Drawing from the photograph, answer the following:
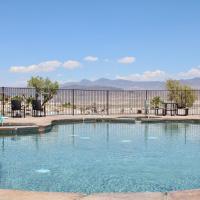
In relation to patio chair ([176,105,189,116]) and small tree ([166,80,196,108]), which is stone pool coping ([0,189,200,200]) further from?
small tree ([166,80,196,108])

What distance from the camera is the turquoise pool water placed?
6426 mm

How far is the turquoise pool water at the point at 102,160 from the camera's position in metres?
6.43

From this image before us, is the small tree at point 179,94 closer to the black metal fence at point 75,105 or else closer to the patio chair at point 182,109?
the black metal fence at point 75,105

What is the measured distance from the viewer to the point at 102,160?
8.50 meters

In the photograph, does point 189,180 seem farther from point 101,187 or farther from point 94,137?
point 94,137

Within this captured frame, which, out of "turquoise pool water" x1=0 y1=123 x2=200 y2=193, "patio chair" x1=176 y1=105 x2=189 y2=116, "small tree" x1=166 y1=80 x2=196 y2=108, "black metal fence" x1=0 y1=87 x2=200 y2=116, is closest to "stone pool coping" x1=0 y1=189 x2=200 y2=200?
"turquoise pool water" x1=0 y1=123 x2=200 y2=193

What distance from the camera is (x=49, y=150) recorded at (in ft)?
31.9

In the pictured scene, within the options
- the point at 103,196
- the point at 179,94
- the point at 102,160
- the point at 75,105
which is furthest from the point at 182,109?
the point at 103,196

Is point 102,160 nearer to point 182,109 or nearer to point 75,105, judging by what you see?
point 182,109

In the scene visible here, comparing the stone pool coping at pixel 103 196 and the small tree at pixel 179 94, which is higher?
the small tree at pixel 179 94

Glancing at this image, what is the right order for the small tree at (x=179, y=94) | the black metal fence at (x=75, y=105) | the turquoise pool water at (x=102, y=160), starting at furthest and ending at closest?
1. the small tree at (x=179, y=94)
2. the black metal fence at (x=75, y=105)
3. the turquoise pool water at (x=102, y=160)

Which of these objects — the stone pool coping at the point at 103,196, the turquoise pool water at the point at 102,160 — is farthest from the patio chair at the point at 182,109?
the stone pool coping at the point at 103,196

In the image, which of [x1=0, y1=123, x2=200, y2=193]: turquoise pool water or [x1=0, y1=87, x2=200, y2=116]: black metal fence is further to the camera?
[x1=0, y1=87, x2=200, y2=116]: black metal fence

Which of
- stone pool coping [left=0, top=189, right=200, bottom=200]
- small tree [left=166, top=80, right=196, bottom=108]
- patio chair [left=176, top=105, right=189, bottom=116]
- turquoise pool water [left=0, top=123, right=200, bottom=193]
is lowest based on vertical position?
turquoise pool water [left=0, top=123, right=200, bottom=193]
